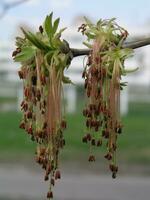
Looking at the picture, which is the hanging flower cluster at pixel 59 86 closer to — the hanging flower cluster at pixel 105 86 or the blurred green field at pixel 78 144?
the hanging flower cluster at pixel 105 86

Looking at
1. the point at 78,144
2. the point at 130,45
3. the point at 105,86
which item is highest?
the point at 130,45

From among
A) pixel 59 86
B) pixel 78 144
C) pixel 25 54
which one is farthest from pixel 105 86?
pixel 78 144

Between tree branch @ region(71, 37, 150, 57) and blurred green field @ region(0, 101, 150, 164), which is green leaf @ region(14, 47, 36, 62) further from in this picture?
blurred green field @ region(0, 101, 150, 164)

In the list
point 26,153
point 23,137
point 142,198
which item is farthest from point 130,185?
point 23,137

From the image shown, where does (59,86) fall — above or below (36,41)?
below

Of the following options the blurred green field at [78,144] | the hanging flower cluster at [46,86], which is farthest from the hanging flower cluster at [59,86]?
the blurred green field at [78,144]

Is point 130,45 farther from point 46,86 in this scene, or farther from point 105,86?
point 46,86

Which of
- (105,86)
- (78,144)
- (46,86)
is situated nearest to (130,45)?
(105,86)

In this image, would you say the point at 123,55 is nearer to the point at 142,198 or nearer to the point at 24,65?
the point at 24,65

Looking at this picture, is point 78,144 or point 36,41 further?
point 78,144
